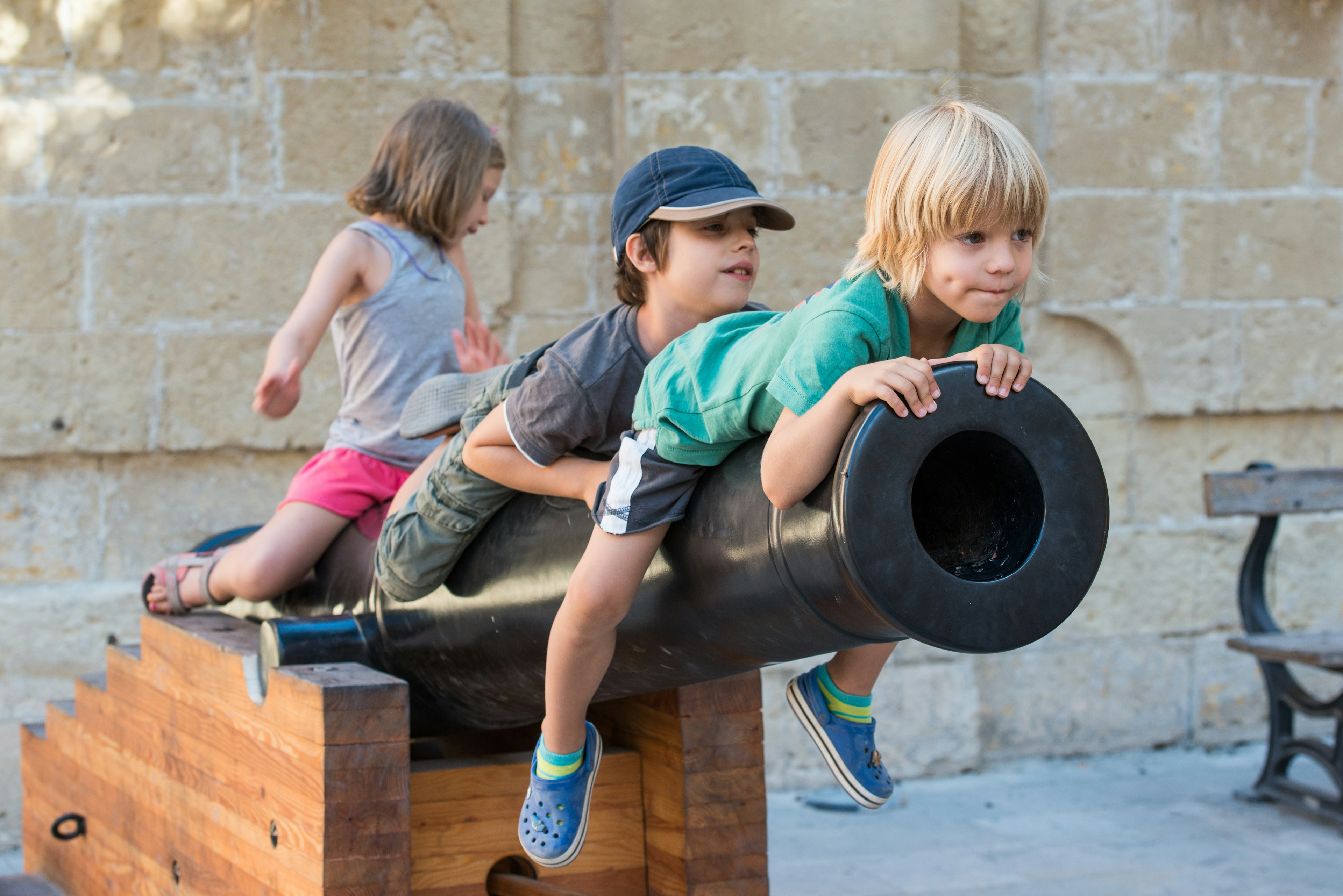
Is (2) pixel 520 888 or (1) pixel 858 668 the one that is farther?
(2) pixel 520 888

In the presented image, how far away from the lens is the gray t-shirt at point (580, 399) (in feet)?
6.00

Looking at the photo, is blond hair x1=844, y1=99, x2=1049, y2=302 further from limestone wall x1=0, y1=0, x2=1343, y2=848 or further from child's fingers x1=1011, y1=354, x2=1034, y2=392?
limestone wall x1=0, y1=0, x2=1343, y2=848

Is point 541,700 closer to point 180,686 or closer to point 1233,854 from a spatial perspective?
point 180,686

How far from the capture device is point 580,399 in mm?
1834

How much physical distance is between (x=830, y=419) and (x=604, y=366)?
64 cm

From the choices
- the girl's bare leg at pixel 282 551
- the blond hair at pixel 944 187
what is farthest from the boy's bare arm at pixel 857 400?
the girl's bare leg at pixel 282 551

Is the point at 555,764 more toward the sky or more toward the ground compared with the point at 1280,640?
more toward the sky

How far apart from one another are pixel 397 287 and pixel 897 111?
6.27 ft

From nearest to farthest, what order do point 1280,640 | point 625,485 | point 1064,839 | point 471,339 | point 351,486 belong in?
point 625,485
point 351,486
point 471,339
point 1064,839
point 1280,640

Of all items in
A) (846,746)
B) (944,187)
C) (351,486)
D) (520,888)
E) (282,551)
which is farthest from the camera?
(351,486)

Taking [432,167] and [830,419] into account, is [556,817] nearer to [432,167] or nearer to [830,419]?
[830,419]

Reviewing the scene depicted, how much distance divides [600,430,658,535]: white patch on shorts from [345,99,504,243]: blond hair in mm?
1398

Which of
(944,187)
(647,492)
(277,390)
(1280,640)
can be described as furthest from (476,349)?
(1280,640)

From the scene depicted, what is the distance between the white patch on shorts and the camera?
1.57 meters
